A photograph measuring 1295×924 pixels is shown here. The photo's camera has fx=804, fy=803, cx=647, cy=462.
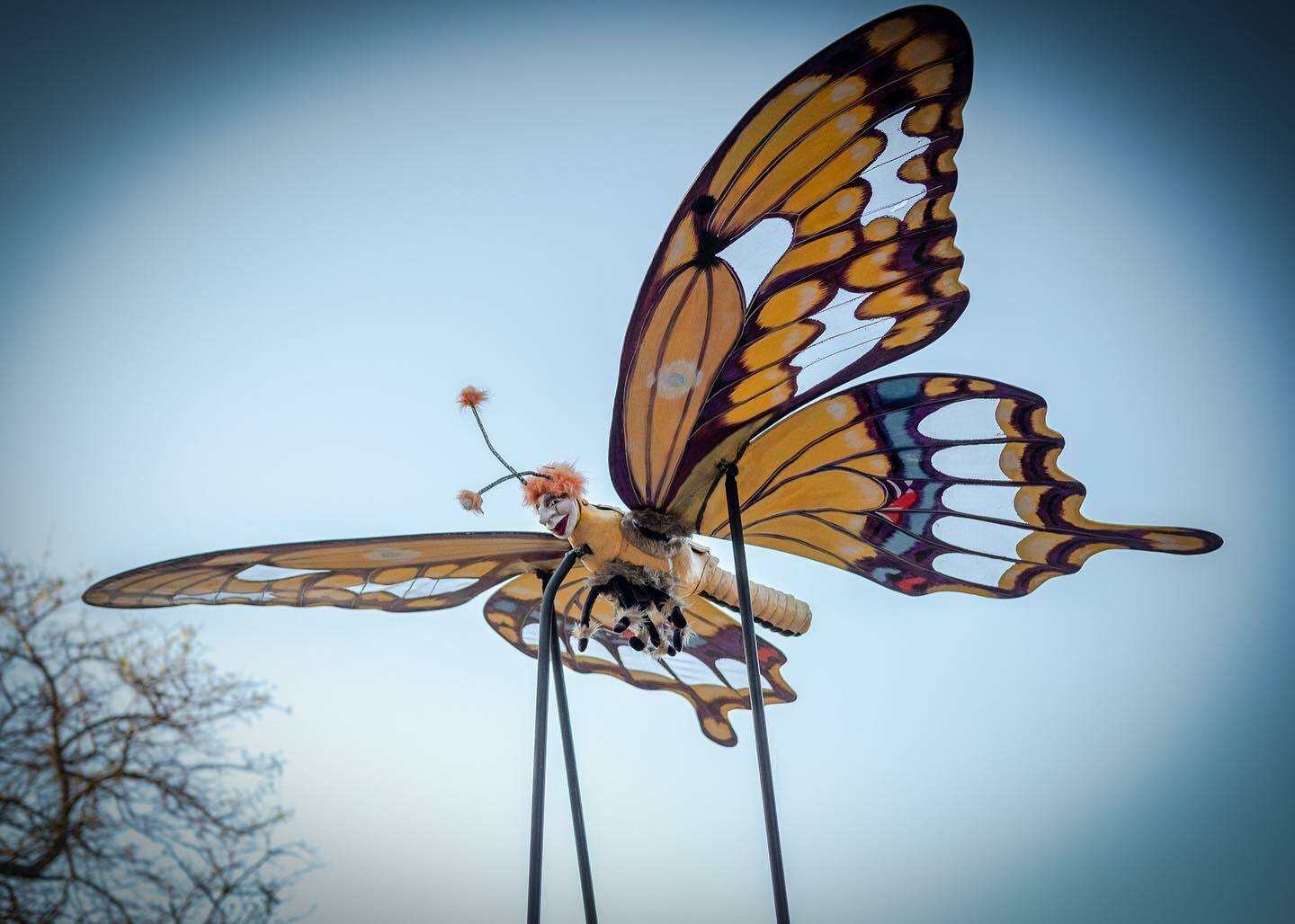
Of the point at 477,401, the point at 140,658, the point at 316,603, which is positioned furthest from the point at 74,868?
the point at 477,401

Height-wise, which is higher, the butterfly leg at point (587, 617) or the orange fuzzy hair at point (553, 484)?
the orange fuzzy hair at point (553, 484)

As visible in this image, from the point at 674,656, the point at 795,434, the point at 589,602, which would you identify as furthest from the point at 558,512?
the point at 674,656

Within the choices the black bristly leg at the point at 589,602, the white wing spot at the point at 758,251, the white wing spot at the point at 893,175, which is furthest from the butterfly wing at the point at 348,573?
the white wing spot at the point at 893,175

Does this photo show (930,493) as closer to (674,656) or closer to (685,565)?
(685,565)

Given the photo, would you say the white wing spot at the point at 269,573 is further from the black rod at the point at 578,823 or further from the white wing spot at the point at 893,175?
the white wing spot at the point at 893,175

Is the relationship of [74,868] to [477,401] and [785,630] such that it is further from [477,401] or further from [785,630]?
[785,630]

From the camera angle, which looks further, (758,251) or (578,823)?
(578,823)

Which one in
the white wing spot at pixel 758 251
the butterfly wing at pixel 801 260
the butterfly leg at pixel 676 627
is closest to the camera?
the butterfly wing at pixel 801 260
